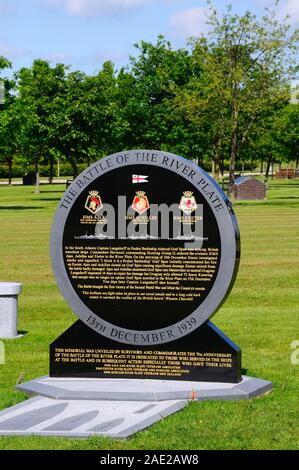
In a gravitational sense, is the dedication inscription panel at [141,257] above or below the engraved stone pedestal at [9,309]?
above

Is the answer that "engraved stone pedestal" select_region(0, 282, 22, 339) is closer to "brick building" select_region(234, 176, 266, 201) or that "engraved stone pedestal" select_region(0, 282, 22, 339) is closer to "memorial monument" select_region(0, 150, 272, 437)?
"memorial monument" select_region(0, 150, 272, 437)

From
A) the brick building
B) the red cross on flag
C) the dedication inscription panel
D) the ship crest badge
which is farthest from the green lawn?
the brick building

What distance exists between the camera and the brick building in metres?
60.6

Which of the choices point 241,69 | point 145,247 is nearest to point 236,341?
point 145,247

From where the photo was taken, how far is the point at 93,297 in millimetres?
11117

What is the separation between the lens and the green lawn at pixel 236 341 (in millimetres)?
8508

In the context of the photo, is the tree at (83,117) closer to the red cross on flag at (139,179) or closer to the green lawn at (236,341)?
the green lawn at (236,341)

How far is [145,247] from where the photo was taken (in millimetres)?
10836

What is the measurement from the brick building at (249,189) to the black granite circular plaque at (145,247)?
4919 centimetres

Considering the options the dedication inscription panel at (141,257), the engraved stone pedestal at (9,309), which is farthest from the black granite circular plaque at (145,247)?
the engraved stone pedestal at (9,309)

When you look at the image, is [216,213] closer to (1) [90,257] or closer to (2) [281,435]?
(1) [90,257]

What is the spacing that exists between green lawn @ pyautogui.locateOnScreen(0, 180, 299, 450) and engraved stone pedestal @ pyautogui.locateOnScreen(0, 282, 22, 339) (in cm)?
24

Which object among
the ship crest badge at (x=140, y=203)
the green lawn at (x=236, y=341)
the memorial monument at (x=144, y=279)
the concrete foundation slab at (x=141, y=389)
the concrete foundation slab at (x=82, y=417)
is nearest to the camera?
the green lawn at (x=236, y=341)
